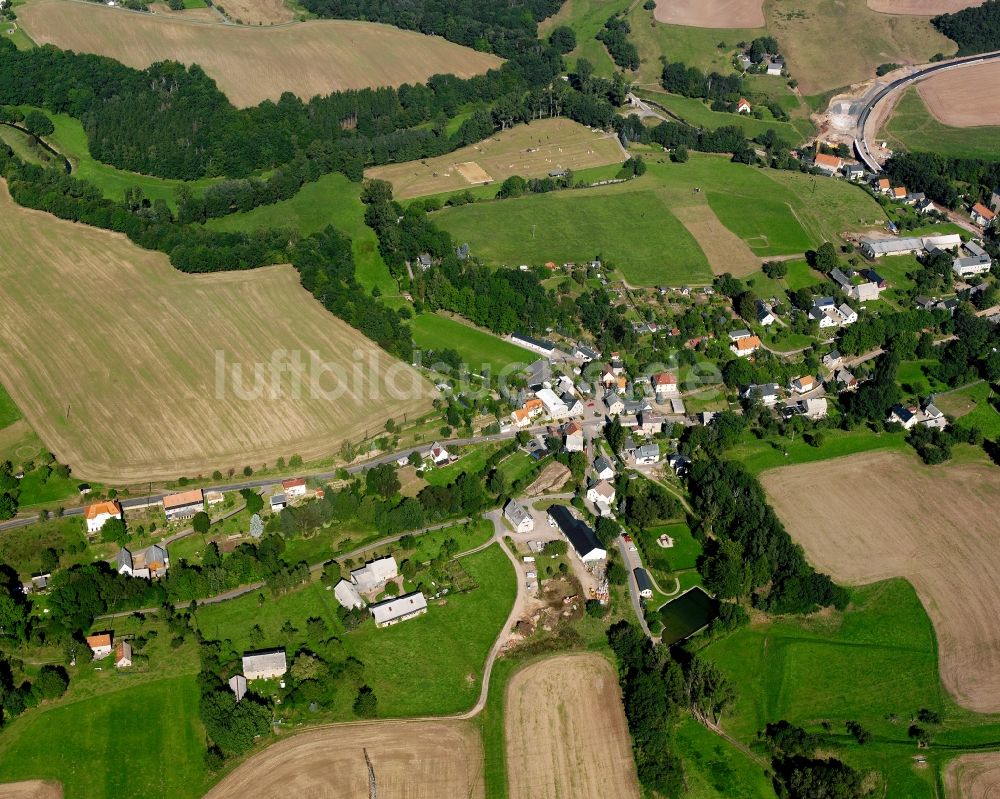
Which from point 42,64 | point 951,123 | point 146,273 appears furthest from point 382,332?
point 951,123

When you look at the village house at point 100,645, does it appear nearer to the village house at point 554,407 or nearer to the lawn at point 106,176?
the village house at point 554,407

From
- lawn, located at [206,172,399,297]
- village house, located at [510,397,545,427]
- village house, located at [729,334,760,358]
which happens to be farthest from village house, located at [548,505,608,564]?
lawn, located at [206,172,399,297]

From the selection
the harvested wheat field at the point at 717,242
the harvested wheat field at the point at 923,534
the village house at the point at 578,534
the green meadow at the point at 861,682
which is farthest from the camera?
the harvested wheat field at the point at 717,242

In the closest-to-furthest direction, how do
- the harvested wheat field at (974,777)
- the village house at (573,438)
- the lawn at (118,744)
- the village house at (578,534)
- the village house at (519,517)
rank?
the harvested wheat field at (974,777)
the lawn at (118,744)
the village house at (578,534)
the village house at (519,517)
the village house at (573,438)

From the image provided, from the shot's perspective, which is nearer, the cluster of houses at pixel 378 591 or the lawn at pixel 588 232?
the cluster of houses at pixel 378 591

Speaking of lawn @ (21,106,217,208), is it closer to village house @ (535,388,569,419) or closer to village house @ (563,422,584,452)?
village house @ (535,388,569,419)

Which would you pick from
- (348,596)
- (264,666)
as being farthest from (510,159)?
(264,666)

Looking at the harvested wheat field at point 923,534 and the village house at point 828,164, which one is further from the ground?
the village house at point 828,164

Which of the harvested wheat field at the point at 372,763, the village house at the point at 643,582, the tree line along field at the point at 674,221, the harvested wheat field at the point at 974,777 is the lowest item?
the harvested wheat field at the point at 974,777

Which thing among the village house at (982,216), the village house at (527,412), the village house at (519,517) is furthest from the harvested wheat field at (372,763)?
the village house at (982,216)
